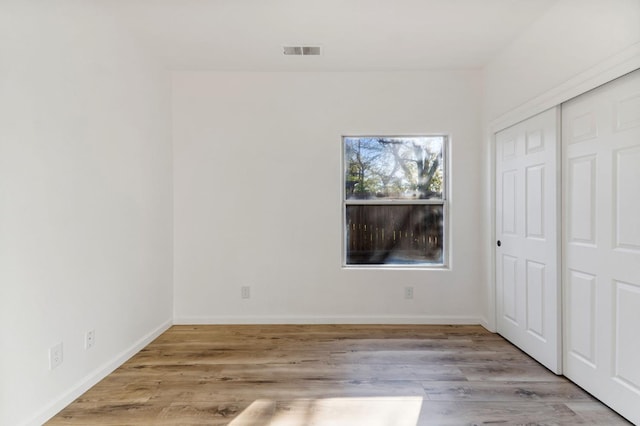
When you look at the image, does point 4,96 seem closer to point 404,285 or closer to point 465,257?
point 404,285

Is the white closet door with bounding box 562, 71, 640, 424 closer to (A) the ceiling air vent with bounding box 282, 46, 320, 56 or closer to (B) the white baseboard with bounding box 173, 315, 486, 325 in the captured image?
(B) the white baseboard with bounding box 173, 315, 486, 325

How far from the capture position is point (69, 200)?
2025 mm

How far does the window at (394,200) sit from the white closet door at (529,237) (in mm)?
628

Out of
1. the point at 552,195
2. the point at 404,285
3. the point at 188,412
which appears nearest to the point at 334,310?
the point at 404,285

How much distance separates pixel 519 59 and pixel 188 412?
3.64 metres

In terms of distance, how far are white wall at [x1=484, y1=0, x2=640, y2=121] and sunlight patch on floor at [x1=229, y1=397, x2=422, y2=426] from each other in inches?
95.7

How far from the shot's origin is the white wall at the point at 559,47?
1833mm

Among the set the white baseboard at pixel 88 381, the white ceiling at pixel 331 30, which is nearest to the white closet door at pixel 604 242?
the white ceiling at pixel 331 30

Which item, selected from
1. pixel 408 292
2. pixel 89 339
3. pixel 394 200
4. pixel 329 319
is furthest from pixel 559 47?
pixel 89 339

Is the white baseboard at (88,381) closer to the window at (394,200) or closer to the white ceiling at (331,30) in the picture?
the window at (394,200)

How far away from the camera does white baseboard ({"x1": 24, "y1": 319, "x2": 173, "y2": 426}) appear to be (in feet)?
5.99

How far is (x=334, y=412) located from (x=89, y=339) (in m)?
1.73

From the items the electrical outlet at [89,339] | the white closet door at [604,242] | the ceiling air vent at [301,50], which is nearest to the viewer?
the white closet door at [604,242]

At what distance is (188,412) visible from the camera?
6.33 feet
